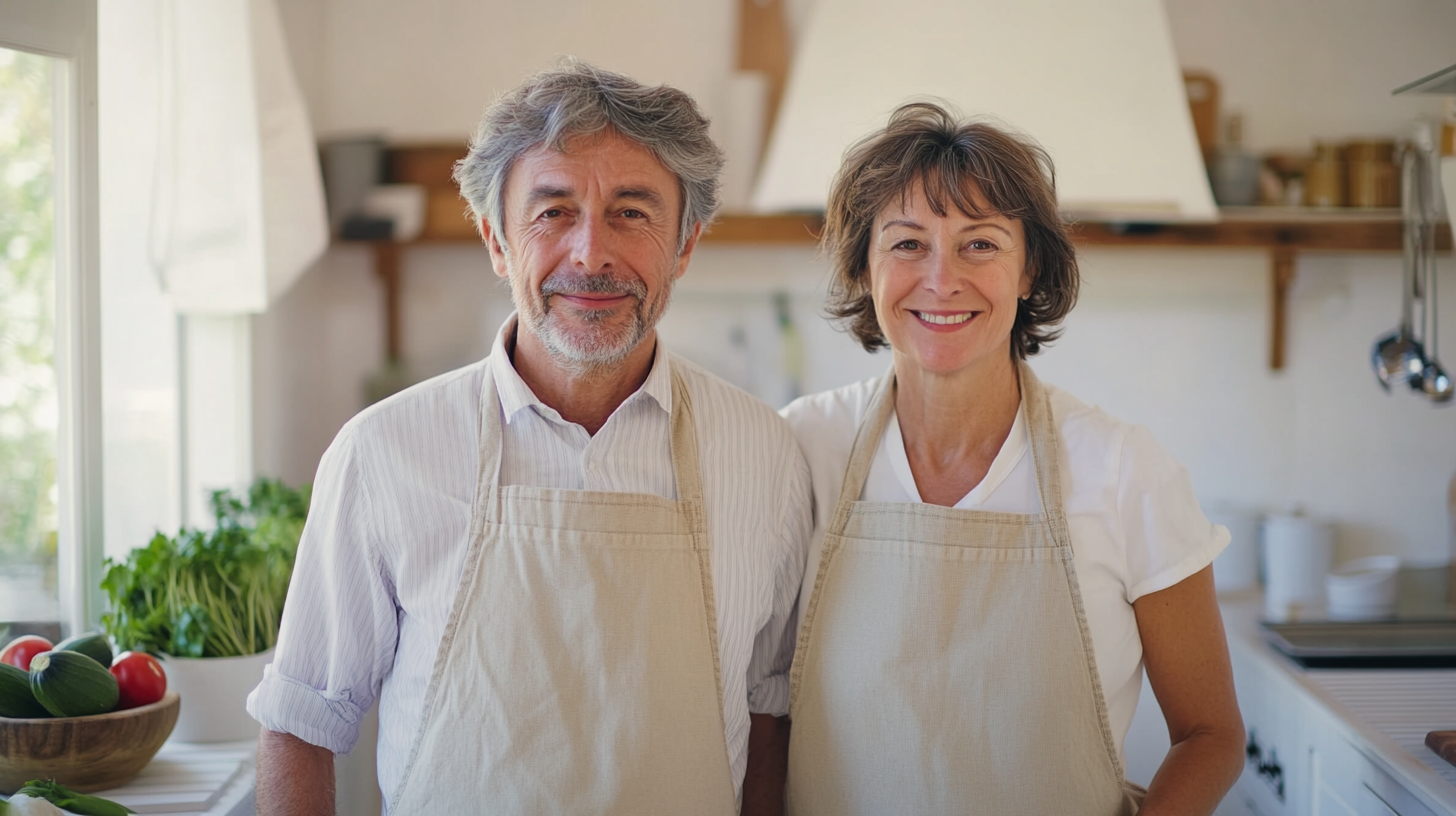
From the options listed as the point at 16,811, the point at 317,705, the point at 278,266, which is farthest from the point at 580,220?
the point at 278,266

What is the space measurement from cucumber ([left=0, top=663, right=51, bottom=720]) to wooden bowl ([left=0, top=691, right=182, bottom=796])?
1 centimetres

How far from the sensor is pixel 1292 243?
2.87 meters

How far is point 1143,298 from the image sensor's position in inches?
120

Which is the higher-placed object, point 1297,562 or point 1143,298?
point 1143,298

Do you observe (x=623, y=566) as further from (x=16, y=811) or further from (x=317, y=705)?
(x=16, y=811)

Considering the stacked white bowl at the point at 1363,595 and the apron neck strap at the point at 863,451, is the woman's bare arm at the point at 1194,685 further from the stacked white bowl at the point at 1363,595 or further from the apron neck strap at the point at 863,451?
the stacked white bowl at the point at 1363,595

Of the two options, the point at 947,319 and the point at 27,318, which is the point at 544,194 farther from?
the point at 27,318

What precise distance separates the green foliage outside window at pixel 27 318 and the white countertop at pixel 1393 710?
2.02 m

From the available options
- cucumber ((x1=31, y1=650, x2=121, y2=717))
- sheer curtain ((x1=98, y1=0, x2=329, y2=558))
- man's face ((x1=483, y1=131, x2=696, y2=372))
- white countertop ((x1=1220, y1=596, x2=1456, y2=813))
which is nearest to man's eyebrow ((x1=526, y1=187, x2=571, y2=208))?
man's face ((x1=483, y1=131, x2=696, y2=372))

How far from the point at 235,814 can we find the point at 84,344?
2.55 feet

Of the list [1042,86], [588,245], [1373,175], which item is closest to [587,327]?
[588,245]

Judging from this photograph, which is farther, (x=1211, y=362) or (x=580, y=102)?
(x=1211, y=362)

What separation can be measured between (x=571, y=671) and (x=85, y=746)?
2.12 feet

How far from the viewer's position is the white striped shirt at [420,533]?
4.41 ft
